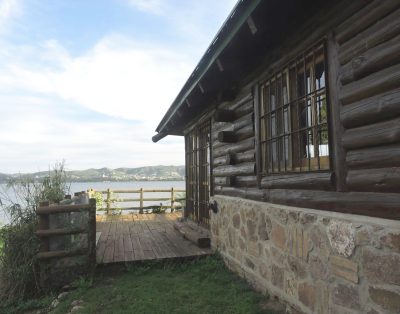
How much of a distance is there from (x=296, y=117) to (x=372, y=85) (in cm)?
119

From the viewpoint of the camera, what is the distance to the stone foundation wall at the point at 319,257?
7.41 feet

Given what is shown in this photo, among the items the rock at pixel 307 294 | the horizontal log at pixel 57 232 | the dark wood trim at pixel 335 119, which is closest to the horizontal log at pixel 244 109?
the dark wood trim at pixel 335 119

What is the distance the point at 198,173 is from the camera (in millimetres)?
7969

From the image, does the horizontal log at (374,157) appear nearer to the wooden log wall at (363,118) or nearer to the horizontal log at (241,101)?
the wooden log wall at (363,118)

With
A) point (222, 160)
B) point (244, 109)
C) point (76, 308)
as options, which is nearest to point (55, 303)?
point (76, 308)

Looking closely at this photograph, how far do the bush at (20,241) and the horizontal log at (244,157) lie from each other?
128 inches

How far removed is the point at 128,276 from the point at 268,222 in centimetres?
245

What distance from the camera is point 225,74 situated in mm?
5051

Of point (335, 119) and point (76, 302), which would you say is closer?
point (335, 119)

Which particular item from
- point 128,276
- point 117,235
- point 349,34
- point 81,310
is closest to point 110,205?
point 117,235

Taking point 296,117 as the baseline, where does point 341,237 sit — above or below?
below

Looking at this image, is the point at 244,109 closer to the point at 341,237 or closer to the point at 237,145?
the point at 237,145

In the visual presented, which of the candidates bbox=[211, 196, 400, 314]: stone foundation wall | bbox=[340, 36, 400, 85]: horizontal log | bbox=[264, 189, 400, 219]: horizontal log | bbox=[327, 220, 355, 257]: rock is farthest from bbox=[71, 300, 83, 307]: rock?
bbox=[340, 36, 400, 85]: horizontal log

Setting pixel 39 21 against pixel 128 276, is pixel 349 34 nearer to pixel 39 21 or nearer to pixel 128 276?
pixel 128 276
